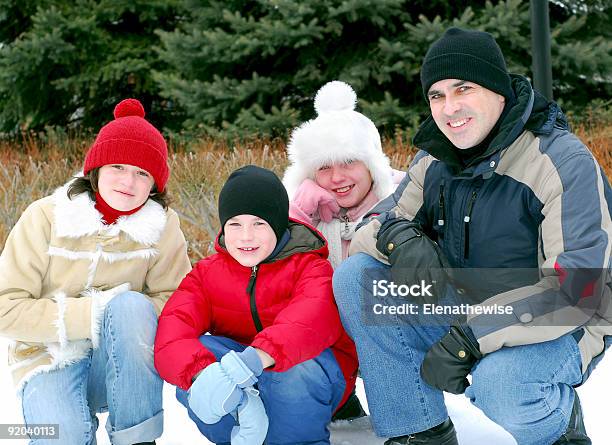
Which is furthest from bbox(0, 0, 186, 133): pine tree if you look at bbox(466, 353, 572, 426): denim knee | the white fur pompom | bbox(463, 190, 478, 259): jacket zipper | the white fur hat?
bbox(466, 353, 572, 426): denim knee

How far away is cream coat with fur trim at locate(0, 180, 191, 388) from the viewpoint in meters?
1.92

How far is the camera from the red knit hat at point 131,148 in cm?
206

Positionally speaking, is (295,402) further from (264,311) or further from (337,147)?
(337,147)

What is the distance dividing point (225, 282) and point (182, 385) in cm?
36

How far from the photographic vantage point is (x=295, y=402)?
72.6 inches

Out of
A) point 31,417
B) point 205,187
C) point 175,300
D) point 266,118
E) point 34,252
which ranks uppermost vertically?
point 266,118

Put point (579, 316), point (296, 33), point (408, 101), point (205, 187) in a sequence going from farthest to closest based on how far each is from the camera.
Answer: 1. point (408, 101)
2. point (296, 33)
3. point (205, 187)
4. point (579, 316)

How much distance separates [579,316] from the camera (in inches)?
64.1

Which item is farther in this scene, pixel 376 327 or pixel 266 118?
pixel 266 118

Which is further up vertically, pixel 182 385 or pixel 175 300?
pixel 175 300

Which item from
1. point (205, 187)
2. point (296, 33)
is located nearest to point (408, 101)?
point (296, 33)

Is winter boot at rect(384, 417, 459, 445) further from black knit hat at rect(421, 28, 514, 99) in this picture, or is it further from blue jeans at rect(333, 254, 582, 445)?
black knit hat at rect(421, 28, 514, 99)

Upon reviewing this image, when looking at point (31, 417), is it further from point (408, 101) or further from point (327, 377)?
point (408, 101)

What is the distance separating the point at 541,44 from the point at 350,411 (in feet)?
9.94
